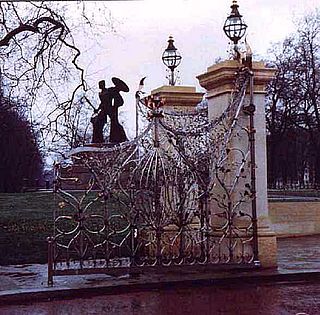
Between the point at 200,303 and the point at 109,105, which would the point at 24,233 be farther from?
the point at 200,303

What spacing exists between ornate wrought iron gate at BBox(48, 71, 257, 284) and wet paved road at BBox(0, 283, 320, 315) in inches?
51.6

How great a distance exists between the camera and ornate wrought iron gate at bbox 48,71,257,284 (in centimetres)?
1194

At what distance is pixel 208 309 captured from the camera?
29.7 feet

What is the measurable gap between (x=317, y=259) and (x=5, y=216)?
50.6ft

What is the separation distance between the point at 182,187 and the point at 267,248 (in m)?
1.86

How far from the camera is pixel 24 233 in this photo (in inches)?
789

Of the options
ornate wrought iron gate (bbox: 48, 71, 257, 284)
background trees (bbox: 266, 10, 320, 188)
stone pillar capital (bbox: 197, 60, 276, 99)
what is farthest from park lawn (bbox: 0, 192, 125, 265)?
background trees (bbox: 266, 10, 320, 188)

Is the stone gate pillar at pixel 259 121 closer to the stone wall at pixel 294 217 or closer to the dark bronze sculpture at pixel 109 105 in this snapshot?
the dark bronze sculpture at pixel 109 105

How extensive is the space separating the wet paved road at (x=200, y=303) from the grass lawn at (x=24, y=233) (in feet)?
16.0

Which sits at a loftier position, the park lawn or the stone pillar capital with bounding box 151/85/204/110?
the stone pillar capital with bounding box 151/85/204/110

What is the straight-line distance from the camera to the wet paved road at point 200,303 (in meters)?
8.94

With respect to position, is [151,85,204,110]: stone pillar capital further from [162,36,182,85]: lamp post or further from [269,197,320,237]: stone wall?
[269,197,320,237]: stone wall

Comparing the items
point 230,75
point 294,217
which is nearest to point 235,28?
point 230,75

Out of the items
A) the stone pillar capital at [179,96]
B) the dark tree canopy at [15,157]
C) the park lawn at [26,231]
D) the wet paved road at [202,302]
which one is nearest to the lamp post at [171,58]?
the stone pillar capital at [179,96]
